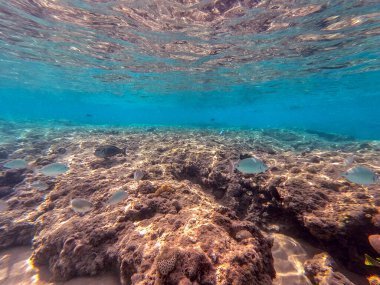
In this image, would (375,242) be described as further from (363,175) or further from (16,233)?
(16,233)

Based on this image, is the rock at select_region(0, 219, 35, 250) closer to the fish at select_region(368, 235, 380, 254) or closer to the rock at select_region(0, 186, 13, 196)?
the rock at select_region(0, 186, 13, 196)

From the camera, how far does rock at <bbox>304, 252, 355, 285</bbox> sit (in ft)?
13.1

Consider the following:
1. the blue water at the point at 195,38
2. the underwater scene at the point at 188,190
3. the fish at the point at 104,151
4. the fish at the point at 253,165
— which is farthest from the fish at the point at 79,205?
the blue water at the point at 195,38

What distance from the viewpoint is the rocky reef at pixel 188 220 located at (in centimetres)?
341

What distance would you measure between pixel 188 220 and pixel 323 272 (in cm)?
270

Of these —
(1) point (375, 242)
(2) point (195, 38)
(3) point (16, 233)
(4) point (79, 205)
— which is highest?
(2) point (195, 38)

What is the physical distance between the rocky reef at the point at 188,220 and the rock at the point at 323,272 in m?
0.03

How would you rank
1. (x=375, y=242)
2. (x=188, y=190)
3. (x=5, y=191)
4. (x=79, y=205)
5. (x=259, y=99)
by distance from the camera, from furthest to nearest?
(x=259, y=99) < (x=5, y=191) < (x=188, y=190) < (x=79, y=205) < (x=375, y=242)

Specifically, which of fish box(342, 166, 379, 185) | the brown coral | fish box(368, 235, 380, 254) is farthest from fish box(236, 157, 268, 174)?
the brown coral

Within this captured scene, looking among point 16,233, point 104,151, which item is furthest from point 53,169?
point 104,151

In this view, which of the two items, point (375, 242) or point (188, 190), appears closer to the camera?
point (375, 242)

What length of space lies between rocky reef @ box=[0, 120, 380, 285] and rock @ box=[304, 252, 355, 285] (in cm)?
3

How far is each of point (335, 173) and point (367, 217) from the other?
2.88m

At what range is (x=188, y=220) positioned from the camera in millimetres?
4234
